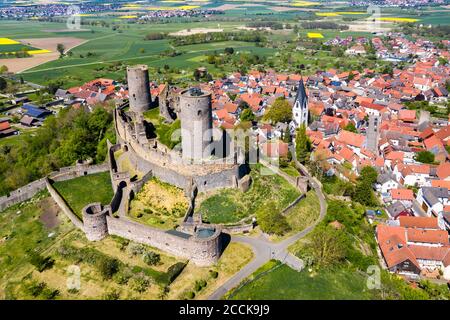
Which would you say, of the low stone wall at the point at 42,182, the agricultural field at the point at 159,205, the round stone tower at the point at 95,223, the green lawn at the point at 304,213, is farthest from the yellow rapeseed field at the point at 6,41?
the green lawn at the point at 304,213

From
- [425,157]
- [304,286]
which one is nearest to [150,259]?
[304,286]

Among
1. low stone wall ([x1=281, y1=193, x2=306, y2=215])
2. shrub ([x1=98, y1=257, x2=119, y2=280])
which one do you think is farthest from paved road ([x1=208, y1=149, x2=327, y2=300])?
shrub ([x1=98, y1=257, x2=119, y2=280])

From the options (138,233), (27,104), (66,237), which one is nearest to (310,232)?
(138,233)

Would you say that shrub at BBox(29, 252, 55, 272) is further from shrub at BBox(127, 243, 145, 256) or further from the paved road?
the paved road

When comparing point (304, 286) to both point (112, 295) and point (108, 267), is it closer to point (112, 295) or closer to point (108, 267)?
point (112, 295)

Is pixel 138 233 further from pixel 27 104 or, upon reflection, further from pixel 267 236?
pixel 27 104
